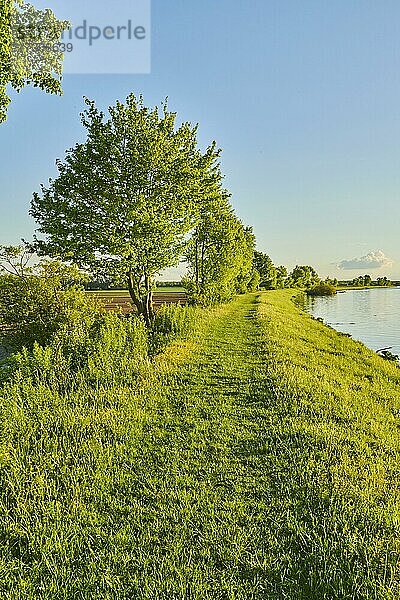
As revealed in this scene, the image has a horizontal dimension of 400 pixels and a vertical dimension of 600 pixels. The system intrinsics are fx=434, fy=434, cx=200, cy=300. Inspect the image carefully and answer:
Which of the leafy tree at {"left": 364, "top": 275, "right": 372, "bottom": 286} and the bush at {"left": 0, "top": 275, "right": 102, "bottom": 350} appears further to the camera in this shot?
the leafy tree at {"left": 364, "top": 275, "right": 372, "bottom": 286}

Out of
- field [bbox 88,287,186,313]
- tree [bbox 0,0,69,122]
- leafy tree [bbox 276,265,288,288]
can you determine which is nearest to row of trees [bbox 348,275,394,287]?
leafy tree [bbox 276,265,288,288]

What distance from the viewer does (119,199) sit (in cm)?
1566

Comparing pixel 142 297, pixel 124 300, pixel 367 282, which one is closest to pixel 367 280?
pixel 367 282

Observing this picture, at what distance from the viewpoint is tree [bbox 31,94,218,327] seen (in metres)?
15.6

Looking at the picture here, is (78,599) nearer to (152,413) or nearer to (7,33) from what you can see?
(152,413)

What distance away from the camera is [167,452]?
6.11m

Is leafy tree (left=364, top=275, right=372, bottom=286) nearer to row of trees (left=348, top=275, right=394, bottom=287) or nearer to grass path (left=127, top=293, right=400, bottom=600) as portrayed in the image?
row of trees (left=348, top=275, right=394, bottom=287)

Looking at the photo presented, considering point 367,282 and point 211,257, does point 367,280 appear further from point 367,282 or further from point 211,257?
point 211,257

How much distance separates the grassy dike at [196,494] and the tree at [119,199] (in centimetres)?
768

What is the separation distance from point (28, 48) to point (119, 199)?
7.02 metres

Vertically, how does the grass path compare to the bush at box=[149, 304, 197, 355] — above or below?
below

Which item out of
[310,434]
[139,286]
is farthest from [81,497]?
[139,286]

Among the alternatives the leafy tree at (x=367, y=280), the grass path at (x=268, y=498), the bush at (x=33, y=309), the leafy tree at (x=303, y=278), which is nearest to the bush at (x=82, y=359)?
the bush at (x=33, y=309)

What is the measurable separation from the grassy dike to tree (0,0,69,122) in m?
5.81
